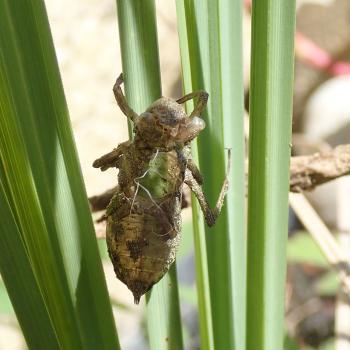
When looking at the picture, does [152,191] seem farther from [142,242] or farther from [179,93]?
[179,93]

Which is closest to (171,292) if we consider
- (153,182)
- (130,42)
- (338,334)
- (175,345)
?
(175,345)

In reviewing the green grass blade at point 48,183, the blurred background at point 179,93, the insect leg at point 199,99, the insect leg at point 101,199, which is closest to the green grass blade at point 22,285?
the green grass blade at point 48,183

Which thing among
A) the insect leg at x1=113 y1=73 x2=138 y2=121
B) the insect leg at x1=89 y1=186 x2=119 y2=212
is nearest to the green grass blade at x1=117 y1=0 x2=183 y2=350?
the insect leg at x1=113 y1=73 x2=138 y2=121

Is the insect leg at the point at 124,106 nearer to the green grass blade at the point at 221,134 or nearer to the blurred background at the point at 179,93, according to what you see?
the green grass blade at the point at 221,134

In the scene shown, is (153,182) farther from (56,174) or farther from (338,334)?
(338,334)

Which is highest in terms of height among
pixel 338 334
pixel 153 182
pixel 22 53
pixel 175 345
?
pixel 22 53

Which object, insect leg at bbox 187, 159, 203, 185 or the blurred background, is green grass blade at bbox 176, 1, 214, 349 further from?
the blurred background
